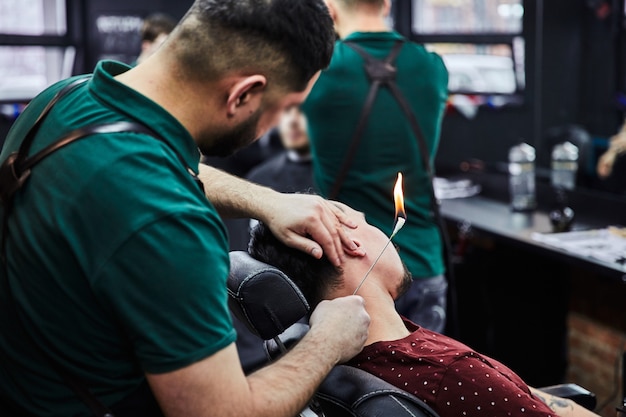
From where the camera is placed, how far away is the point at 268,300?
1.69 metres

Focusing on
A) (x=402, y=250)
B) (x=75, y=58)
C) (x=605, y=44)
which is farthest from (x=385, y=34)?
(x=75, y=58)

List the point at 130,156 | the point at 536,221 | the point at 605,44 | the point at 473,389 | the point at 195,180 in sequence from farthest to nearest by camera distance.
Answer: the point at 605,44 < the point at 536,221 < the point at 473,389 < the point at 195,180 < the point at 130,156

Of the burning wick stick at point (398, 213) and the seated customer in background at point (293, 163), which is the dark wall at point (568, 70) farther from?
the burning wick stick at point (398, 213)

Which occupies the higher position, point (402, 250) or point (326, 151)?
point (326, 151)

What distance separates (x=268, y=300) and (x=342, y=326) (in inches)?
6.3

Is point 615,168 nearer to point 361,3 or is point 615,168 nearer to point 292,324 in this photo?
point 361,3

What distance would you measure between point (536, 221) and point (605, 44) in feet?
5.32

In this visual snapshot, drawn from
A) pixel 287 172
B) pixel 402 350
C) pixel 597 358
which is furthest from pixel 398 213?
pixel 597 358

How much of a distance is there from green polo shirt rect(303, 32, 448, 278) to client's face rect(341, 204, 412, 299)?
2.62 feet

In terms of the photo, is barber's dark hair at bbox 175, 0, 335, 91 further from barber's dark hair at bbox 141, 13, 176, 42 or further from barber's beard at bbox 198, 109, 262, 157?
barber's dark hair at bbox 141, 13, 176, 42

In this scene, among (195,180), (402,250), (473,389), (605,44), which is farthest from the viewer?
(605,44)

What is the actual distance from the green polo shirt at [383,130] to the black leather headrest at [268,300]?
120 cm

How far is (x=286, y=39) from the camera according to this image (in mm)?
1501

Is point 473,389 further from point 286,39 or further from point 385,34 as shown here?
point 385,34
